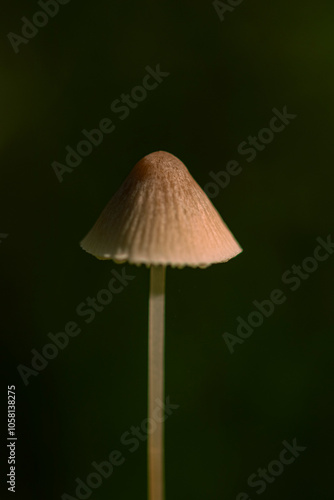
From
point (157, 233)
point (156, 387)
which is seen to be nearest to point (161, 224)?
point (157, 233)

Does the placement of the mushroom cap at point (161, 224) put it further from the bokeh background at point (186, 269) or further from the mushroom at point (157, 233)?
the bokeh background at point (186, 269)

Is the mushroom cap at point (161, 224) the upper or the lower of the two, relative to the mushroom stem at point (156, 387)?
upper

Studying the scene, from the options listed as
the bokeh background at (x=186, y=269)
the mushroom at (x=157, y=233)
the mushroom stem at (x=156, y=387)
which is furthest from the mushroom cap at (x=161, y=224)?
the bokeh background at (x=186, y=269)

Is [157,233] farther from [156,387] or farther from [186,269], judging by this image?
[186,269]

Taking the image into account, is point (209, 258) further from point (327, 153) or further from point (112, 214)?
point (327, 153)

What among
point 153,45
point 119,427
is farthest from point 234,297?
point 153,45

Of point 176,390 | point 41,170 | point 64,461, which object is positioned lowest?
point 64,461

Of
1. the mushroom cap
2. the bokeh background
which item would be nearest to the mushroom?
the mushroom cap

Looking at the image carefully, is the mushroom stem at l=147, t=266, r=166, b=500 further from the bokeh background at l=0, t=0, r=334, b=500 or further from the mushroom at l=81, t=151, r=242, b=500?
the bokeh background at l=0, t=0, r=334, b=500
